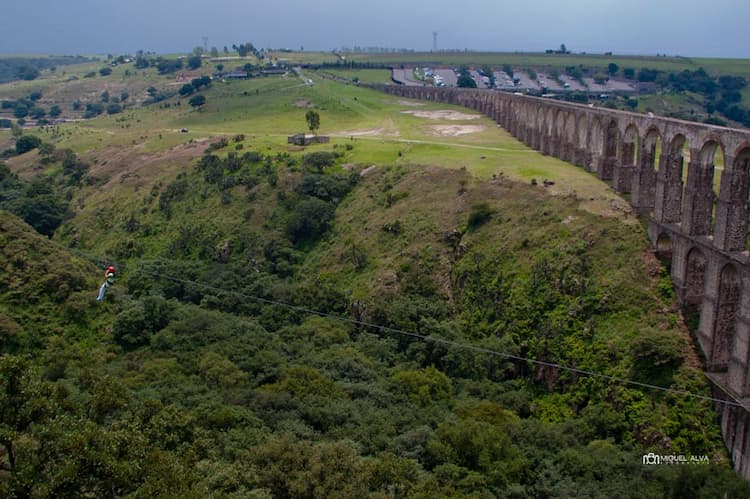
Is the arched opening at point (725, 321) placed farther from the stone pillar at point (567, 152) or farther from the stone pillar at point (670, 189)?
the stone pillar at point (567, 152)

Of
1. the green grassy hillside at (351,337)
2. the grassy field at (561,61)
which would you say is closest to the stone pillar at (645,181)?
the green grassy hillside at (351,337)

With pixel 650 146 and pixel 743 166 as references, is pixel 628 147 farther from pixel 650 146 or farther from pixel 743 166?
pixel 743 166

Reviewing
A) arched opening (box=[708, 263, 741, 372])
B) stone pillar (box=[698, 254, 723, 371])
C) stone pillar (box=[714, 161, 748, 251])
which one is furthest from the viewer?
stone pillar (box=[698, 254, 723, 371])

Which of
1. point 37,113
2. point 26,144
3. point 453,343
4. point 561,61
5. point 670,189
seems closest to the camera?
point 670,189

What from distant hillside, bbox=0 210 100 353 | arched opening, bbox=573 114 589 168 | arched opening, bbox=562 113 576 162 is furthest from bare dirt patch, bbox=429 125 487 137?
distant hillside, bbox=0 210 100 353

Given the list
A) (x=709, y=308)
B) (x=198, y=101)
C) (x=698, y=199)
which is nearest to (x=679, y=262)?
(x=698, y=199)

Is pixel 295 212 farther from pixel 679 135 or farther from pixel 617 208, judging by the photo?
pixel 679 135

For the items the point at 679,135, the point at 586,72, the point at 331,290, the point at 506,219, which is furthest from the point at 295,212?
the point at 586,72

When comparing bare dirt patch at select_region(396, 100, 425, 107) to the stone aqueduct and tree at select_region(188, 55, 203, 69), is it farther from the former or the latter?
tree at select_region(188, 55, 203, 69)
